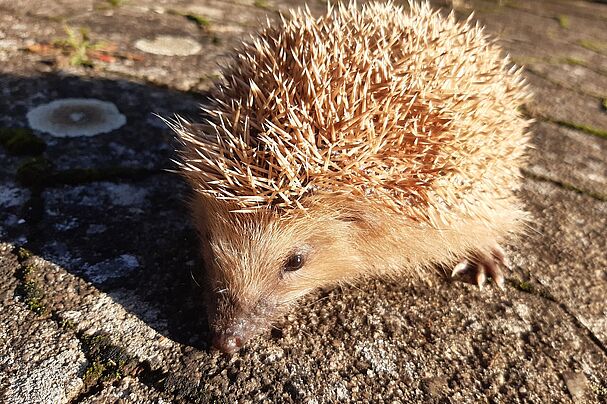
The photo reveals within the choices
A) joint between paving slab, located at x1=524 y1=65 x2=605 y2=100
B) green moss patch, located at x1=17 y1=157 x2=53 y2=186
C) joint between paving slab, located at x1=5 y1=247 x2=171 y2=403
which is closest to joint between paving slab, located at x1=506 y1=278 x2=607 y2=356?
joint between paving slab, located at x1=5 y1=247 x2=171 y2=403

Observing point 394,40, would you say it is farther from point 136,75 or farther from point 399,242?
point 136,75

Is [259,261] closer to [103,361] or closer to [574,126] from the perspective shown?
[103,361]

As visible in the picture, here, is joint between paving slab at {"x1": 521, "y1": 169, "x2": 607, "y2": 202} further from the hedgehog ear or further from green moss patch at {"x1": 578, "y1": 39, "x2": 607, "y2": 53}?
green moss patch at {"x1": 578, "y1": 39, "x2": 607, "y2": 53}

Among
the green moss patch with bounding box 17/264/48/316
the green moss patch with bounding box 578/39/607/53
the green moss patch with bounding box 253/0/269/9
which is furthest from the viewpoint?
the green moss patch with bounding box 578/39/607/53

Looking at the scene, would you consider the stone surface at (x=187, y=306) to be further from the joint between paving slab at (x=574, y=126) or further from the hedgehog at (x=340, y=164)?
the joint between paving slab at (x=574, y=126)

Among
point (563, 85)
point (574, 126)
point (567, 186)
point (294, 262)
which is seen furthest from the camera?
point (563, 85)

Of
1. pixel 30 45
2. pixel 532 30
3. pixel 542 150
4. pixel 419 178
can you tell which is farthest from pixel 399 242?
pixel 532 30

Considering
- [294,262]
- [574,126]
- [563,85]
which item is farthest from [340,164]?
[563,85]

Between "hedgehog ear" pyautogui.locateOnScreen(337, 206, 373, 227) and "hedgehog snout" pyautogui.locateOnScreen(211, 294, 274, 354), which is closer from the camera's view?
"hedgehog snout" pyautogui.locateOnScreen(211, 294, 274, 354)

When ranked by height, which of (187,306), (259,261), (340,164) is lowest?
(187,306)
